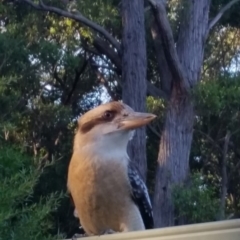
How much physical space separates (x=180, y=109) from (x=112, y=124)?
8092mm

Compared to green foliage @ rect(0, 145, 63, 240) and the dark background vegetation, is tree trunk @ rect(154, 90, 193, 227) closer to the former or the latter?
the dark background vegetation

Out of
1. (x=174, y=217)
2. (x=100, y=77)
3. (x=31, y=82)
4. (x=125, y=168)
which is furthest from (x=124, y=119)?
(x=100, y=77)

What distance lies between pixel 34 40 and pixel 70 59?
3.27ft

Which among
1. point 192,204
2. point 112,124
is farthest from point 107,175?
point 192,204

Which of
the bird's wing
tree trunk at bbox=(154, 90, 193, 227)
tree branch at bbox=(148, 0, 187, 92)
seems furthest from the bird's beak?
tree trunk at bbox=(154, 90, 193, 227)

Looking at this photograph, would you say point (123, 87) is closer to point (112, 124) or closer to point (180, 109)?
point (180, 109)

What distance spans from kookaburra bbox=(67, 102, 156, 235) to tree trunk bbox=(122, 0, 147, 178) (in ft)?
24.4

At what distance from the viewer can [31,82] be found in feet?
40.8

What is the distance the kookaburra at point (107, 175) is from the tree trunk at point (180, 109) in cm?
750

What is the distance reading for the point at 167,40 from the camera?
11.1m

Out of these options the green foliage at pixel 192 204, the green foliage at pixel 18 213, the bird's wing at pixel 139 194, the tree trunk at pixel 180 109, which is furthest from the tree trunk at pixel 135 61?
the bird's wing at pixel 139 194

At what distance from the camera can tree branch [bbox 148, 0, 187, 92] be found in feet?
34.9

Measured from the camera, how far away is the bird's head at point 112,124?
12.7 ft

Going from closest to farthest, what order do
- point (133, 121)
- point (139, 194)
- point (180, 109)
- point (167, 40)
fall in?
point (133, 121) < point (139, 194) < point (167, 40) < point (180, 109)
